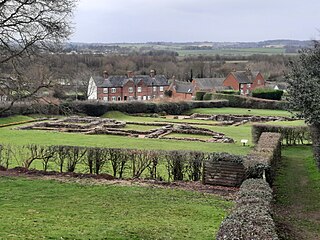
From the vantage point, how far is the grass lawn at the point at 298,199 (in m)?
11.3

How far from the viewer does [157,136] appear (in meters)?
38.6

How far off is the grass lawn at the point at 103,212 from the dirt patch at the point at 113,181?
79 cm

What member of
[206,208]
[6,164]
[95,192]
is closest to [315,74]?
→ [206,208]

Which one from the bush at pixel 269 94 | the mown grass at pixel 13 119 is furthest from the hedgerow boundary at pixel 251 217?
the bush at pixel 269 94

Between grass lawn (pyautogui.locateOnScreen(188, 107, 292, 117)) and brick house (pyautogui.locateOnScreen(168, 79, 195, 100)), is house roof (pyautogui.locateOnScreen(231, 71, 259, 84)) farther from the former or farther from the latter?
grass lawn (pyautogui.locateOnScreen(188, 107, 292, 117))

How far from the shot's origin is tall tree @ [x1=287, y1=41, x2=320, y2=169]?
15521 millimetres

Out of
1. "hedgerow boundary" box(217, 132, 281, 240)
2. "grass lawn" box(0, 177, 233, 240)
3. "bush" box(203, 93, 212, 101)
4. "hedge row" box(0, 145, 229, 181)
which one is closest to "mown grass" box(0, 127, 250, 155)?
"hedge row" box(0, 145, 229, 181)

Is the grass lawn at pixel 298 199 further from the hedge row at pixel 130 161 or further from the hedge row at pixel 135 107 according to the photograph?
the hedge row at pixel 135 107

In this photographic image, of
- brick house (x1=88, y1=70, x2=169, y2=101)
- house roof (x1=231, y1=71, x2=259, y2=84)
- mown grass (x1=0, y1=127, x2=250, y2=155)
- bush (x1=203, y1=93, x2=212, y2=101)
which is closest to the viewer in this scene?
mown grass (x1=0, y1=127, x2=250, y2=155)

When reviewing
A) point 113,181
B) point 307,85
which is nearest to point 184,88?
point 113,181

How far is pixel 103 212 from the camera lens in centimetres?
1151

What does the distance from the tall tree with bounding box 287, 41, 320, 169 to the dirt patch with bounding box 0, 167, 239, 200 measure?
3.93 meters

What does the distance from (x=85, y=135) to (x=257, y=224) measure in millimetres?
32169

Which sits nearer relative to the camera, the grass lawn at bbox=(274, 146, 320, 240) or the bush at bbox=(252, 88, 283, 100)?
the grass lawn at bbox=(274, 146, 320, 240)
